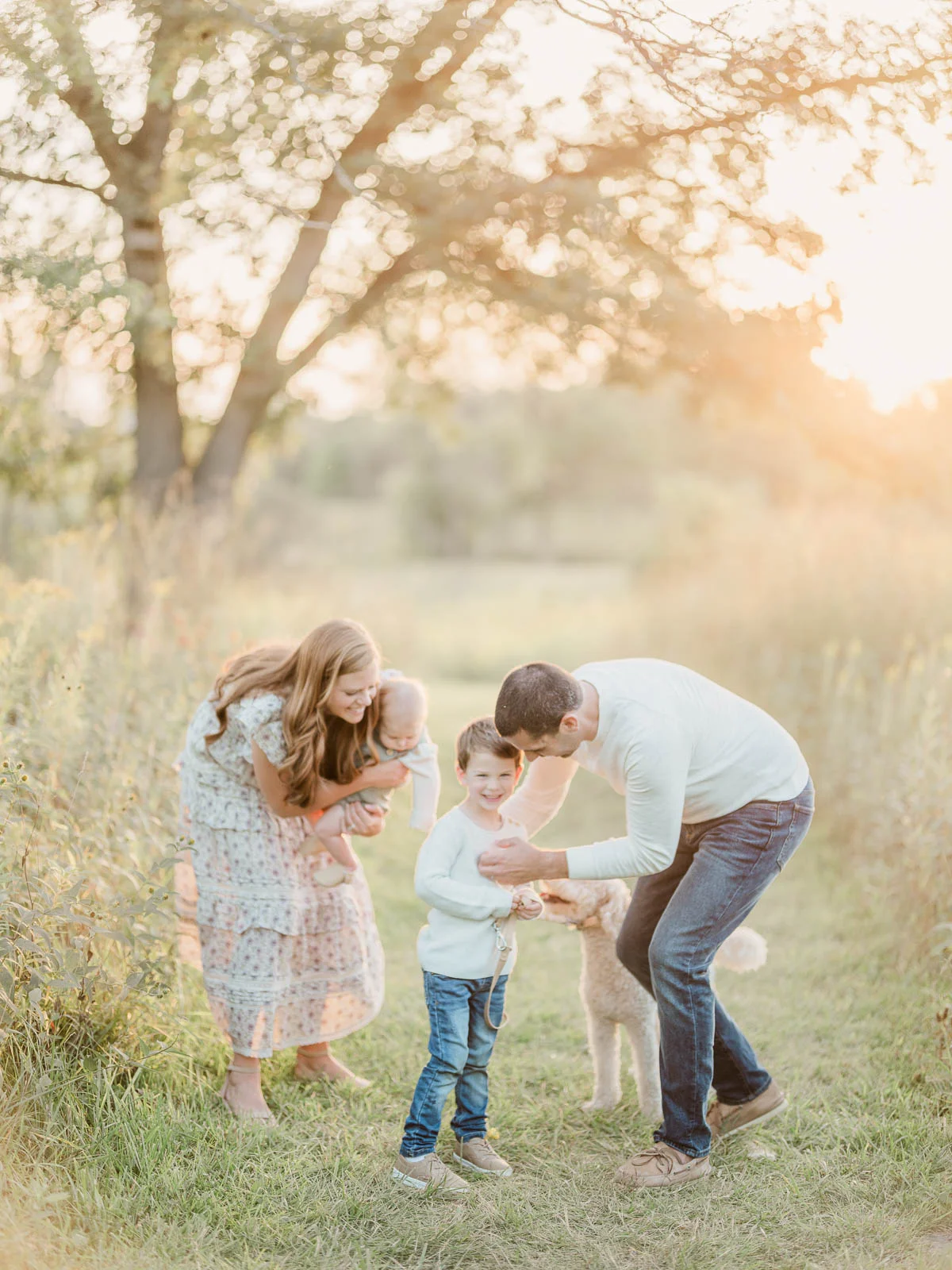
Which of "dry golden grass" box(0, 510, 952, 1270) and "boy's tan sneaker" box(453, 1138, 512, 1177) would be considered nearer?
"dry golden grass" box(0, 510, 952, 1270)

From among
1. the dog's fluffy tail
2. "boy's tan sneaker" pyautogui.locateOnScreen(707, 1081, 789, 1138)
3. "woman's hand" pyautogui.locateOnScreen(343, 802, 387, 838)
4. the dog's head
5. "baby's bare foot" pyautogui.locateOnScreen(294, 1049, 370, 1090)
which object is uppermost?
"woman's hand" pyautogui.locateOnScreen(343, 802, 387, 838)

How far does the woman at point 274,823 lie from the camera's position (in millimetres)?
3721

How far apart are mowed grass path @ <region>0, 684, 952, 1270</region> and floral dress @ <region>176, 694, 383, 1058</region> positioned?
249 millimetres

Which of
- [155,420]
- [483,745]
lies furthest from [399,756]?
[155,420]

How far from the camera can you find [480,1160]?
11.5 ft

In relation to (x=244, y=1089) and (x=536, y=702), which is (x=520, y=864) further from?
(x=244, y=1089)

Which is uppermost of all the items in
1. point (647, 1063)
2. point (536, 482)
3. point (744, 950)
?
point (536, 482)

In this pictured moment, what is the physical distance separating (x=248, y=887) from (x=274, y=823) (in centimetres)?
22

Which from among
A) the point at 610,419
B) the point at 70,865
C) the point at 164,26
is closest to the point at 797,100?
the point at 164,26

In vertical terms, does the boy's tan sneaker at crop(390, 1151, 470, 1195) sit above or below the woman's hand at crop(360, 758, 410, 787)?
below

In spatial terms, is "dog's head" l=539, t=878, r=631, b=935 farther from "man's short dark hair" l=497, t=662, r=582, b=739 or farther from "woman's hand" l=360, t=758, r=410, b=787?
"man's short dark hair" l=497, t=662, r=582, b=739

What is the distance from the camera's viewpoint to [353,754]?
3.92m

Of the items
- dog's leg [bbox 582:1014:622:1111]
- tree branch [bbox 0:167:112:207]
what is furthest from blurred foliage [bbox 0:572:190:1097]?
tree branch [bbox 0:167:112:207]

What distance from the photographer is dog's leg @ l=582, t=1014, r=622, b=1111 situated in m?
4.01
